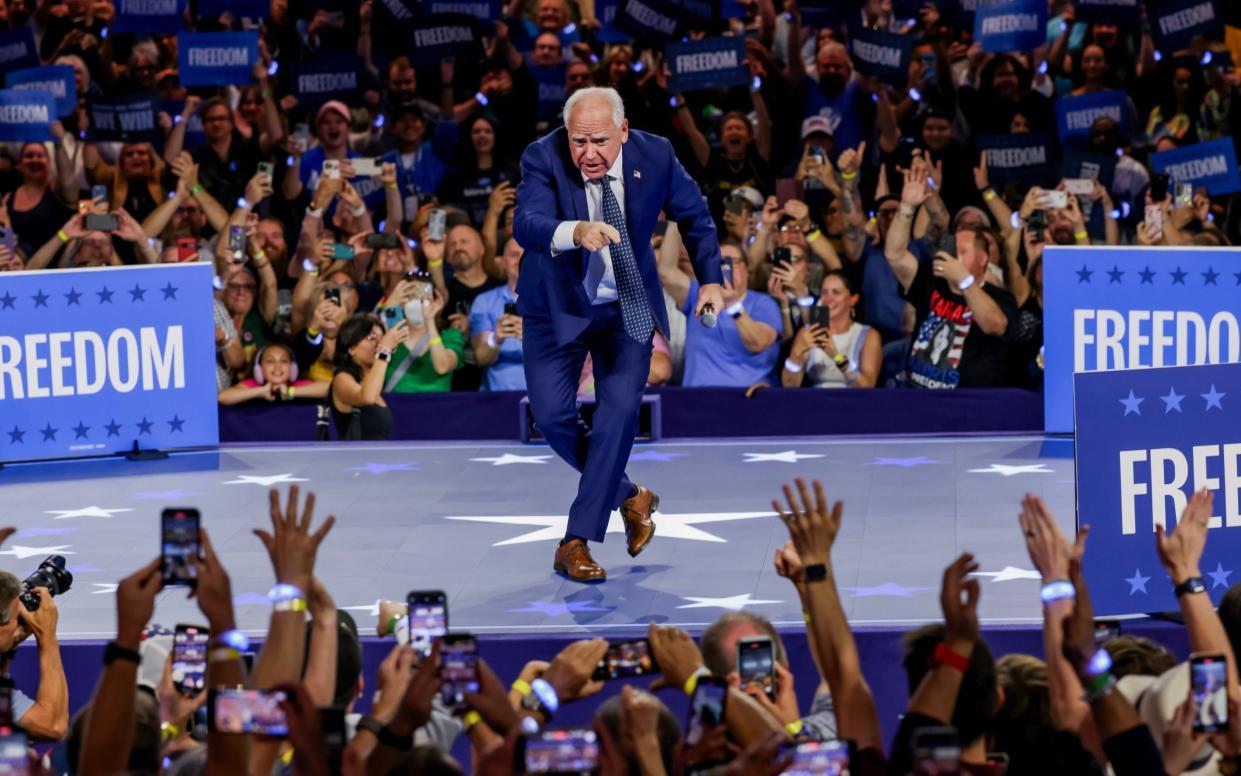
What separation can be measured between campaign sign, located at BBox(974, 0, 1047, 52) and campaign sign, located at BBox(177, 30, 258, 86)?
3.84m

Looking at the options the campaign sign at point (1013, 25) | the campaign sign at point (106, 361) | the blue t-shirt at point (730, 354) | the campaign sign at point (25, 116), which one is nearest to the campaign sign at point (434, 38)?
the campaign sign at point (25, 116)

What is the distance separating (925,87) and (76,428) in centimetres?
495

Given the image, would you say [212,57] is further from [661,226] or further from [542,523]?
[542,523]

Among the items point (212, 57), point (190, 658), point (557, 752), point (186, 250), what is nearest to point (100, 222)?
point (186, 250)

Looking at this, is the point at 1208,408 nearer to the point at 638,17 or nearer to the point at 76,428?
the point at 76,428

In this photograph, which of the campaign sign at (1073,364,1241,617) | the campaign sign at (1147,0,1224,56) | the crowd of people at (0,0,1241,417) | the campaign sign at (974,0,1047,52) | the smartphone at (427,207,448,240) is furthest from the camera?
the campaign sign at (1147,0,1224,56)

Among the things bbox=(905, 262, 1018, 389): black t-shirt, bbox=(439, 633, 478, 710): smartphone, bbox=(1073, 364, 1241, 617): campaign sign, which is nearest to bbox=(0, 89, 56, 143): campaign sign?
bbox=(905, 262, 1018, 389): black t-shirt

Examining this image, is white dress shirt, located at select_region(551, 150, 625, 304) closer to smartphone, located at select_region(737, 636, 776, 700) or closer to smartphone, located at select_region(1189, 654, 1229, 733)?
smartphone, located at select_region(737, 636, 776, 700)

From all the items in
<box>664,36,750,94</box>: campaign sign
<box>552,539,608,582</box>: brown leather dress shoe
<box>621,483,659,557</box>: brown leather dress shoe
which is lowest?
<box>552,539,608,582</box>: brown leather dress shoe

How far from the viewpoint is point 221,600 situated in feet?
11.5

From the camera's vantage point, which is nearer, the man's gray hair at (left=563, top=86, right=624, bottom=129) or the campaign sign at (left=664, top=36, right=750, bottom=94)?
the man's gray hair at (left=563, top=86, right=624, bottom=129)

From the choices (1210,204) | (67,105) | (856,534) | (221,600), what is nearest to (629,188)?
(856,534)

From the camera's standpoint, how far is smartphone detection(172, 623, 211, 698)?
13.5ft

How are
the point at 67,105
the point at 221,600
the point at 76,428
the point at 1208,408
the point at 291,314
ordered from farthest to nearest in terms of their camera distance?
the point at 67,105
the point at 291,314
the point at 76,428
the point at 1208,408
the point at 221,600
